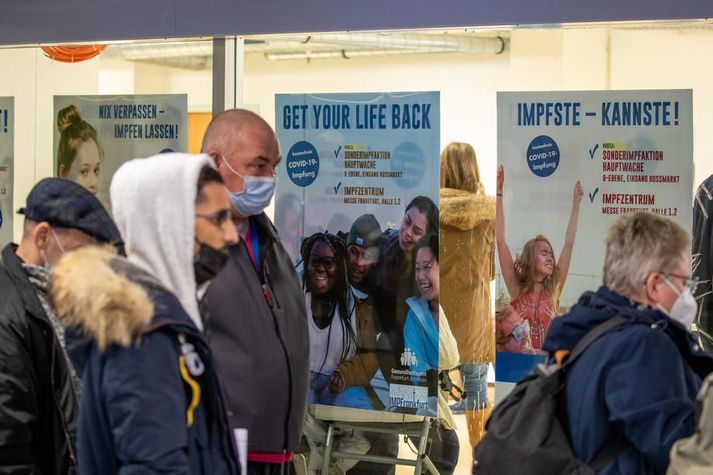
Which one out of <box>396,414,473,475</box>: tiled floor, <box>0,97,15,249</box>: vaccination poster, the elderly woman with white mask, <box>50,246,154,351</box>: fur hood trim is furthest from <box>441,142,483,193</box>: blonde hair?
<box>50,246,154,351</box>: fur hood trim

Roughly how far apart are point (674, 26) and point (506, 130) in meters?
0.86

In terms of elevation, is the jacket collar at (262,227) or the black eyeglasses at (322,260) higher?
the jacket collar at (262,227)

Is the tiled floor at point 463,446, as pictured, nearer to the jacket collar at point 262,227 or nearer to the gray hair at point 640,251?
the jacket collar at point 262,227

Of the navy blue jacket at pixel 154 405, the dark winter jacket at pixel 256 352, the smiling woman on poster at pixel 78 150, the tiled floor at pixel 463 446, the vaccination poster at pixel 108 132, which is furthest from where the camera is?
the smiling woman on poster at pixel 78 150

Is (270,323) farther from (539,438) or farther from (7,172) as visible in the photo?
(7,172)

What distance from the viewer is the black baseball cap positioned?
3086 mm

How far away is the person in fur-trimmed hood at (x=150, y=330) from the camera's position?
7.18 feet

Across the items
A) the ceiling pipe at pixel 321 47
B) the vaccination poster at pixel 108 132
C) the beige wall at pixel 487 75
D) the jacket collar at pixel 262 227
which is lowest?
the jacket collar at pixel 262 227

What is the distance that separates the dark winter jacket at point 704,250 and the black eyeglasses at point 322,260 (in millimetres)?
1690

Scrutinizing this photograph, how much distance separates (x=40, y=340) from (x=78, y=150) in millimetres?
2637

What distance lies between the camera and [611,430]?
287cm

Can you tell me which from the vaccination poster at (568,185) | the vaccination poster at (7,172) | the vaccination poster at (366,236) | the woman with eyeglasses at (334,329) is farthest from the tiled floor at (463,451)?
the vaccination poster at (7,172)

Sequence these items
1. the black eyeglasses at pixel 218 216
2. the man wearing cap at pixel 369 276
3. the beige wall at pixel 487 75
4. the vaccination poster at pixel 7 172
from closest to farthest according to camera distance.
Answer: the black eyeglasses at pixel 218 216 → the beige wall at pixel 487 75 → the man wearing cap at pixel 369 276 → the vaccination poster at pixel 7 172

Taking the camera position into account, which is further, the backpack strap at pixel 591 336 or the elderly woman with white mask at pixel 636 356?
the backpack strap at pixel 591 336
